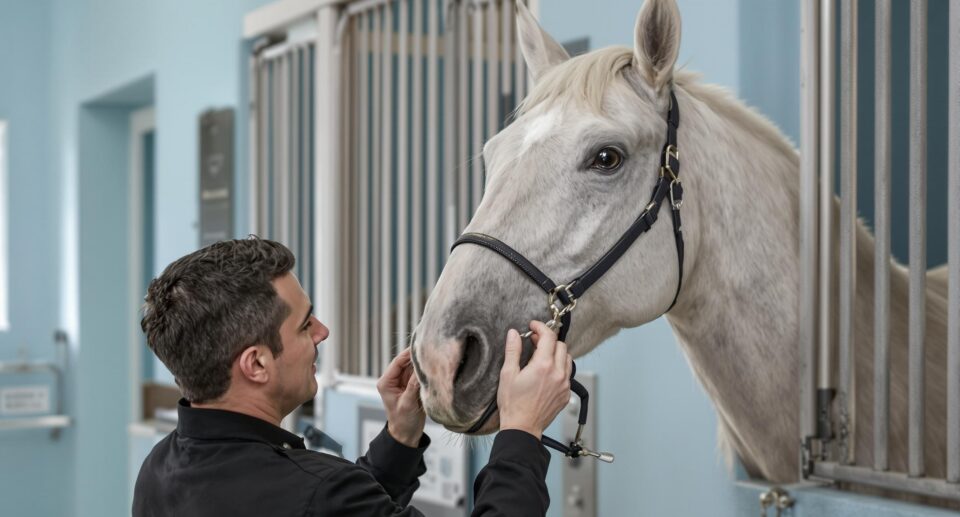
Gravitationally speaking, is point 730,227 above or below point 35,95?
below

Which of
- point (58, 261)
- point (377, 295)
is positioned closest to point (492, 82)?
point (377, 295)

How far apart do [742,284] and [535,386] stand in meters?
0.39

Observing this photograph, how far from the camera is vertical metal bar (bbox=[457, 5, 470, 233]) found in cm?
224

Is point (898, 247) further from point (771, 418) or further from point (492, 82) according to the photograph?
point (492, 82)

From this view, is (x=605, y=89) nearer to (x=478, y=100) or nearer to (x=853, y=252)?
(x=853, y=252)

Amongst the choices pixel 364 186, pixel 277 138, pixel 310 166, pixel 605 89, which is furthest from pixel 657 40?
pixel 277 138

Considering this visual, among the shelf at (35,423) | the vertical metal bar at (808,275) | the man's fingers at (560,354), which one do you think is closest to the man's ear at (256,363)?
the man's fingers at (560,354)

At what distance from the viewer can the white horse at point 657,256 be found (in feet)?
3.75

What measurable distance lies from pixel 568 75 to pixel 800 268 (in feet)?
1.45

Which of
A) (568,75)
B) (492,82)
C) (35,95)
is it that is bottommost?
(568,75)

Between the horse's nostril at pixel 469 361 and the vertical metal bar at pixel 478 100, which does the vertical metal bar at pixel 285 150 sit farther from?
the horse's nostril at pixel 469 361

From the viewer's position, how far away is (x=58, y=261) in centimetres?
478

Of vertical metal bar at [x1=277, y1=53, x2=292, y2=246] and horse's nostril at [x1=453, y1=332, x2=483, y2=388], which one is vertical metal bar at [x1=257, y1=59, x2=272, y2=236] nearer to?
vertical metal bar at [x1=277, y1=53, x2=292, y2=246]

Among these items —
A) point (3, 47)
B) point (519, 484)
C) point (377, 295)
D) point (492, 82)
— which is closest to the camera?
point (519, 484)
